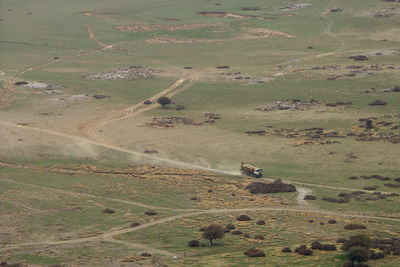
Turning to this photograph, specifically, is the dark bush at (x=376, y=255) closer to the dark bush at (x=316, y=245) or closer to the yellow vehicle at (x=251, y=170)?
the dark bush at (x=316, y=245)

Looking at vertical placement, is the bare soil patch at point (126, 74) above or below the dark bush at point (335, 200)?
above

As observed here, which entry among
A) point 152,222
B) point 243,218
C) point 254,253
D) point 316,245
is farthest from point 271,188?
point 254,253

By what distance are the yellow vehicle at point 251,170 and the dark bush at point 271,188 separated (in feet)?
17.4

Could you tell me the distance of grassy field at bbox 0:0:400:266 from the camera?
234 feet

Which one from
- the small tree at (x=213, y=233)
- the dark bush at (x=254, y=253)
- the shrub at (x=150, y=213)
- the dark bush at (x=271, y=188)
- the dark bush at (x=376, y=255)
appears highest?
the dark bush at (x=376, y=255)

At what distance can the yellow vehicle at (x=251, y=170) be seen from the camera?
9869 cm

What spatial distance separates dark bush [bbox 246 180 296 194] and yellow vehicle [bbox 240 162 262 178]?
17.4ft

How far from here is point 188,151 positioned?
113375 mm

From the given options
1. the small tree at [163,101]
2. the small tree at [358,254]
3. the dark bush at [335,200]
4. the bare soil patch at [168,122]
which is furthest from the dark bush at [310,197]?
the small tree at [163,101]

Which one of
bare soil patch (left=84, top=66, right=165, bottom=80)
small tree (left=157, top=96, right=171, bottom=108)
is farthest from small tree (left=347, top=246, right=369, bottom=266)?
bare soil patch (left=84, top=66, right=165, bottom=80)

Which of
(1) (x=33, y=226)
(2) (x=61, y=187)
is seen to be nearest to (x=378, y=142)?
(2) (x=61, y=187)

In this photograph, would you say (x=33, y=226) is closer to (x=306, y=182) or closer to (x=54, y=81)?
(x=306, y=182)

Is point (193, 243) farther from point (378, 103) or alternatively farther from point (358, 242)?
point (378, 103)

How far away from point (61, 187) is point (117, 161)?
51.9 feet
